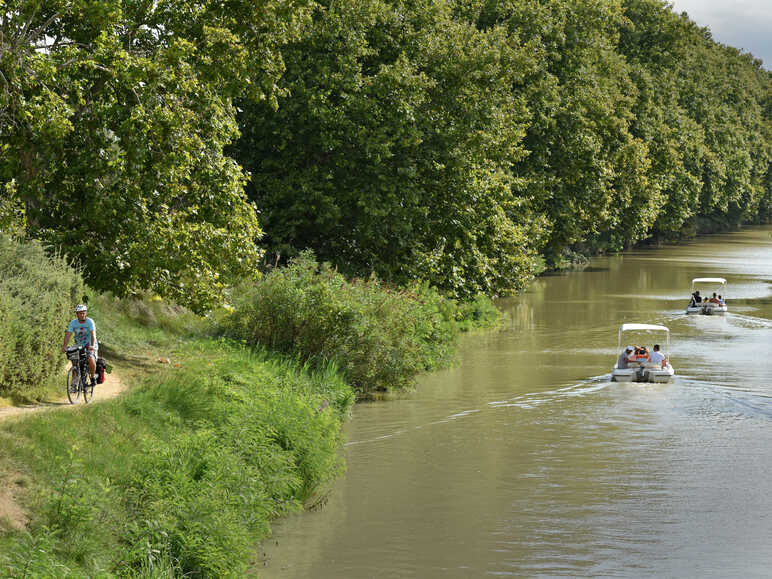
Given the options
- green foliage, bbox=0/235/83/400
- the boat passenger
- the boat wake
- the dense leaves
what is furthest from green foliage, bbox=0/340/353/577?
the boat passenger

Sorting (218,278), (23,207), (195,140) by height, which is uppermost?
(195,140)

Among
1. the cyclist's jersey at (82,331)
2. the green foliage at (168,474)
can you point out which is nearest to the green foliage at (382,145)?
the green foliage at (168,474)

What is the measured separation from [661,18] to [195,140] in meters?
63.0

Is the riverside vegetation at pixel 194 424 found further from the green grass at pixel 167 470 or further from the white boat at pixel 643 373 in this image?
the white boat at pixel 643 373

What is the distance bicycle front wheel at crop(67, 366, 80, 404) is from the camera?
15242 millimetres

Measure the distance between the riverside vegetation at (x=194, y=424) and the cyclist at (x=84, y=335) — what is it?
0.49 meters

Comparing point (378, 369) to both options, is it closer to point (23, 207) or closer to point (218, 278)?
point (218, 278)

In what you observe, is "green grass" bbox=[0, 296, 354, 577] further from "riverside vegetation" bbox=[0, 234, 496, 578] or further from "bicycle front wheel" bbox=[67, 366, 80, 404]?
"bicycle front wheel" bbox=[67, 366, 80, 404]

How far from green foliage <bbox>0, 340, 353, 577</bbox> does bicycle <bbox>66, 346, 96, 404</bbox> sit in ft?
1.99

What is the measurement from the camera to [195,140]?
60.2 feet

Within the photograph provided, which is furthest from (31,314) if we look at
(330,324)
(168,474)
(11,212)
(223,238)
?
(330,324)

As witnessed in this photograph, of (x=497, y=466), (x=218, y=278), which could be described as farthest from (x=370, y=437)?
(x=218, y=278)

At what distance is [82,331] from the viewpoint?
1550cm

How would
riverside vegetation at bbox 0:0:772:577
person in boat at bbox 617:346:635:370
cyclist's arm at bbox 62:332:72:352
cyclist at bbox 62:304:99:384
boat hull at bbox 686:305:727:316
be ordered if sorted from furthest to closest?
boat hull at bbox 686:305:727:316 < person in boat at bbox 617:346:635:370 < cyclist at bbox 62:304:99:384 < cyclist's arm at bbox 62:332:72:352 < riverside vegetation at bbox 0:0:772:577
